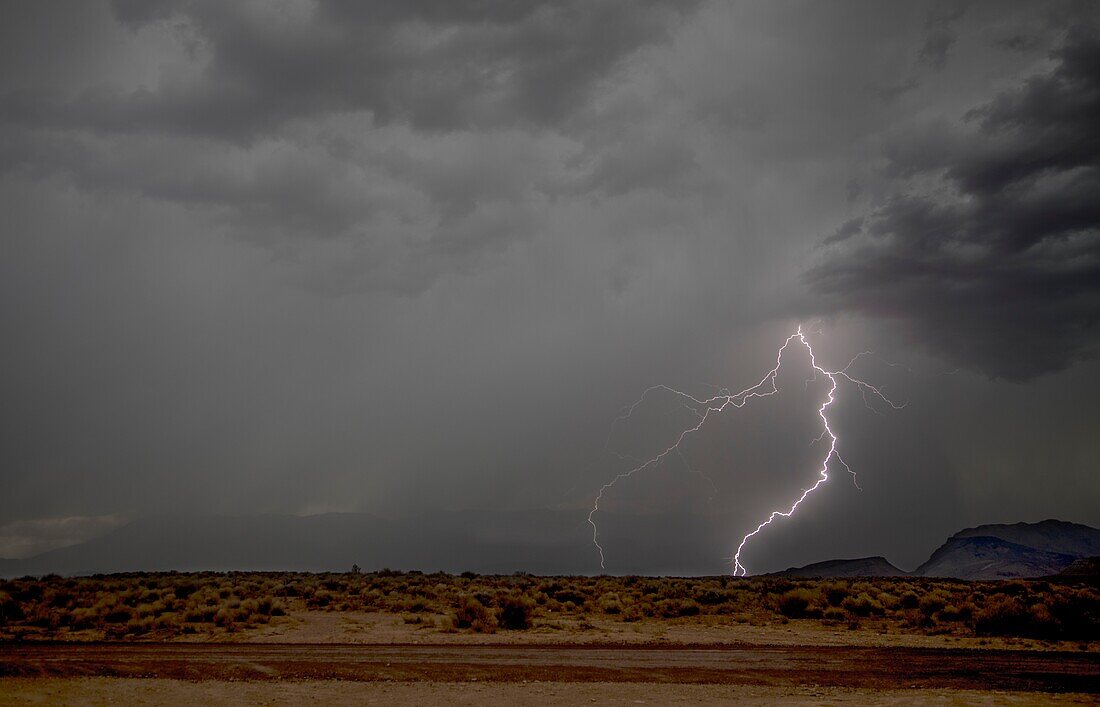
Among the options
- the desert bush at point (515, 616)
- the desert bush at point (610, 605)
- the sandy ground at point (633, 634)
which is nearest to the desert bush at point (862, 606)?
the sandy ground at point (633, 634)

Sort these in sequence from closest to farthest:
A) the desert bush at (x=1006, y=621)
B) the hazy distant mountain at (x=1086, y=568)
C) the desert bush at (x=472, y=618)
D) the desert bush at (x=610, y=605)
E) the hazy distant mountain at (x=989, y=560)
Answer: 1. the desert bush at (x=1006, y=621)
2. the desert bush at (x=472, y=618)
3. the desert bush at (x=610, y=605)
4. the hazy distant mountain at (x=1086, y=568)
5. the hazy distant mountain at (x=989, y=560)

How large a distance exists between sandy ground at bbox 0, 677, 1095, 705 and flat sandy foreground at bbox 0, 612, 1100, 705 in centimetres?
4

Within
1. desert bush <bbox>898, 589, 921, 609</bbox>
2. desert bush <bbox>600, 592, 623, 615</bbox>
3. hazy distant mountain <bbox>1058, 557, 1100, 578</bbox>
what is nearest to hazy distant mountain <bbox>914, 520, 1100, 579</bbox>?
hazy distant mountain <bbox>1058, 557, 1100, 578</bbox>

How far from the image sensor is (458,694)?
583 inches

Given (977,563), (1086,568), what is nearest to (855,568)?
(977,563)

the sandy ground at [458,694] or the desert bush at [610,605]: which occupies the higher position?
the sandy ground at [458,694]

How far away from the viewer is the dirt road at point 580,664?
16484 mm

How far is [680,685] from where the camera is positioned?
15859mm

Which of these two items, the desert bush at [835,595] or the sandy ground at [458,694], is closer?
the sandy ground at [458,694]

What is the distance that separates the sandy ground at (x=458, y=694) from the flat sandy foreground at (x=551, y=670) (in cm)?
4

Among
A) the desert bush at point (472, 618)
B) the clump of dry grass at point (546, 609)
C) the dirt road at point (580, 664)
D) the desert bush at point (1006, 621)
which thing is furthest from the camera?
the desert bush at point (472, 618)

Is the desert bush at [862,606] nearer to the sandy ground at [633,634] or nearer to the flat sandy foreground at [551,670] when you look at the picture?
the sandy ground at [633,634]

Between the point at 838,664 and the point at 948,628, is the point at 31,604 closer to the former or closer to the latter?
the point at 838,664

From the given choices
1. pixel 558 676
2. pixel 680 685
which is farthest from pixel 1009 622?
pixel 558 676
